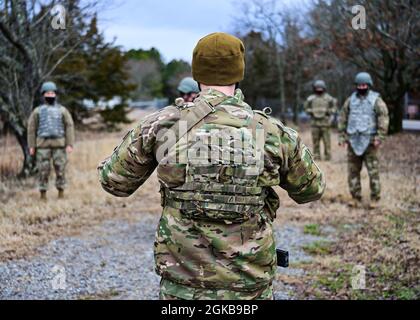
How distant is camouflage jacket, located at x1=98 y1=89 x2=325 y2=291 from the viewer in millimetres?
2271

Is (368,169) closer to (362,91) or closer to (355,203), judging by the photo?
(355,203)

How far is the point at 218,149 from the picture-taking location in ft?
7.27

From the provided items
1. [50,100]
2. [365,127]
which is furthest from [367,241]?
[50,100]

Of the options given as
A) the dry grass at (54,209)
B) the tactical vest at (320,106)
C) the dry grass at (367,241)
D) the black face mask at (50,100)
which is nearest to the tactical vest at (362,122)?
the dry grass at (367,241)

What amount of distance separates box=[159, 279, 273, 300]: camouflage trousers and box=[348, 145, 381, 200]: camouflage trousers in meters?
5.89

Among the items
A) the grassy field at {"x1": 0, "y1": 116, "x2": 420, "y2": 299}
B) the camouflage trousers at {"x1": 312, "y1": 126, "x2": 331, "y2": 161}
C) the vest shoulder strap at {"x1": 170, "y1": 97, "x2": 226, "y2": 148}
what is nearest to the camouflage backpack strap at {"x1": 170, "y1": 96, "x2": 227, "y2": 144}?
the vest shoulder strap at {"x1": 170, "y1": 97, "x2": 226, "y2": 148}

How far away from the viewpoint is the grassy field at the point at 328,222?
16.2 ft

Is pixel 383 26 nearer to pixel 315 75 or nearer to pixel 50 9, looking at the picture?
pixel 50 9

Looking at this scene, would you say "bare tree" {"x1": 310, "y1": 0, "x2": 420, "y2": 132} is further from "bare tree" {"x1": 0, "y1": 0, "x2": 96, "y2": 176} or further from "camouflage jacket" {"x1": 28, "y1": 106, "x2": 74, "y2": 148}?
"camouflage jacket" {"x1": 28, "y1": 106, "x2": 74, "y2": 148}

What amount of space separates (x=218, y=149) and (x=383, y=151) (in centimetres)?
1386

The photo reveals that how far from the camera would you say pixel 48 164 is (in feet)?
28.3

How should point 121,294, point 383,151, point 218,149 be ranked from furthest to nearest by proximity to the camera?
point 383,151 → point 121,294 → point 218,149

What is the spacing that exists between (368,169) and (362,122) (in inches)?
27.2
